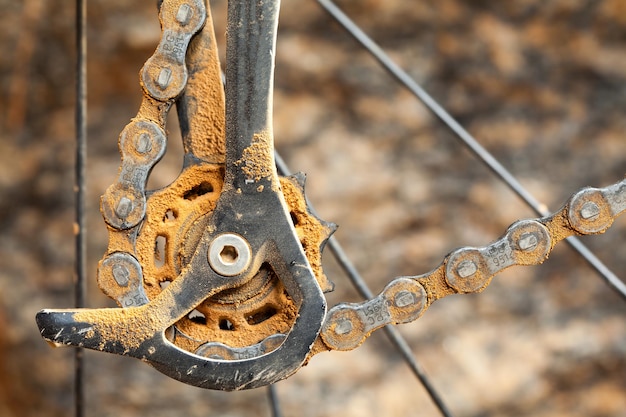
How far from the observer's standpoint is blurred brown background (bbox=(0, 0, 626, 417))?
1.17 meters

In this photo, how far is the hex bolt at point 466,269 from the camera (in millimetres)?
538

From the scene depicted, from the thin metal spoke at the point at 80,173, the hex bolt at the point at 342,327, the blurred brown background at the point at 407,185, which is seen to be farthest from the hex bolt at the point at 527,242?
the blurred brown background at the point at 407,185

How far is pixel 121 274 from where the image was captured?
513 mm

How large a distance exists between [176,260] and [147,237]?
3cm

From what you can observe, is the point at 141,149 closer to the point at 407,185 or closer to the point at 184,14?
the point at 184,14

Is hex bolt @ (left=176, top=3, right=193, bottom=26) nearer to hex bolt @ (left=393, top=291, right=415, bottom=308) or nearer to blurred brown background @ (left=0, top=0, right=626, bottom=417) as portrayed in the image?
hex bolt @ (left=393, top=291, right=415, bottom=308)

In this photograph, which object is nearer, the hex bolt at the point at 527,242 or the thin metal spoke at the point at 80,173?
the hex bolt at the point at 527,242

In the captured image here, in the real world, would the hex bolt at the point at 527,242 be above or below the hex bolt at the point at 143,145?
below

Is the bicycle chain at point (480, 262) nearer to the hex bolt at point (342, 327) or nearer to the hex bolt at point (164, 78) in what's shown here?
the hex bolt at point (342, 327)

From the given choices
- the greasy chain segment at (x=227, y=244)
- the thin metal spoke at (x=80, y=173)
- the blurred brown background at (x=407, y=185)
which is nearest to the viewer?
the greasy chain segment at (x=227, y=244)

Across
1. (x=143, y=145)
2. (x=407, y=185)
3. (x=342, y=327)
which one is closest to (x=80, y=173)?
(x=143, y=145)

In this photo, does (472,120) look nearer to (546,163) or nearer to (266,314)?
(546,163)

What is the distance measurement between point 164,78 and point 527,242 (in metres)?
0.28

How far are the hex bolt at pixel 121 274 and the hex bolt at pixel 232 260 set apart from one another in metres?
0.06
